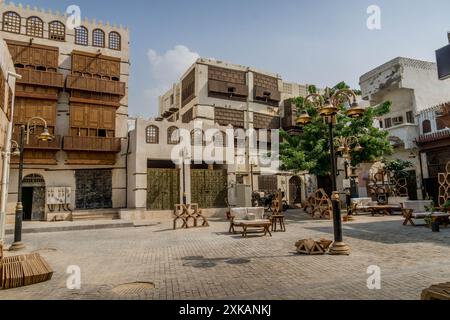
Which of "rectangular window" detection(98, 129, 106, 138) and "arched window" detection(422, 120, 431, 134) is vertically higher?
"arched window" detection(422, 120, 431, 134)

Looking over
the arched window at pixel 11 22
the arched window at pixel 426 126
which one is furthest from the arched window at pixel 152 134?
the arched window at pixel 426 126

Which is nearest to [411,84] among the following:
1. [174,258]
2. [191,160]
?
[191,160]

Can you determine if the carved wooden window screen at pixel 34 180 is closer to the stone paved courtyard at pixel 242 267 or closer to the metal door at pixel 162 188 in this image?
the metal door at pixel 162 188

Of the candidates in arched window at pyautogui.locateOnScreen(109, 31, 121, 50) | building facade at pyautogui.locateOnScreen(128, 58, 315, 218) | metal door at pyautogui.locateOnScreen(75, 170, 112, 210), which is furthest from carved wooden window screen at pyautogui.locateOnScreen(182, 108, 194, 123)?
metal door at pyautogui.locateOnScreen(75, 170, 112, 210)

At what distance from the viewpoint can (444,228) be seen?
42.2 feet

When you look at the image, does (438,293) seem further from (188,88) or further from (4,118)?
(188,88)

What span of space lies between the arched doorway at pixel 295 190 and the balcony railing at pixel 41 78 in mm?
22493

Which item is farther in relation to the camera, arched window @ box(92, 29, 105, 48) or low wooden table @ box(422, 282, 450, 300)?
arched window @ box(92, 29, 105, 48)

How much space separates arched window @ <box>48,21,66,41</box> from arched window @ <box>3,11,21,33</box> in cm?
184

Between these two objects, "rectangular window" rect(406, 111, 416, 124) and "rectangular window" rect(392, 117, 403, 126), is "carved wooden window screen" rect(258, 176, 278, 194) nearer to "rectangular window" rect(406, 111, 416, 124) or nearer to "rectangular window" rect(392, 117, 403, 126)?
"rectangular window" rect(392, 117, 403, 126)

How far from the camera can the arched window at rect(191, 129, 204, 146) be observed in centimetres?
2148

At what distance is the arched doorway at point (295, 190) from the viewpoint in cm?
3052

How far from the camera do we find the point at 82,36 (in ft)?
70.8

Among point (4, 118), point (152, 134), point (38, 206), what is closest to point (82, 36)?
point (152, 134)
